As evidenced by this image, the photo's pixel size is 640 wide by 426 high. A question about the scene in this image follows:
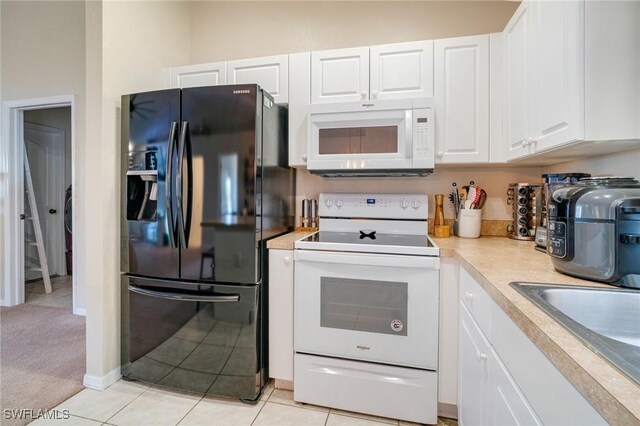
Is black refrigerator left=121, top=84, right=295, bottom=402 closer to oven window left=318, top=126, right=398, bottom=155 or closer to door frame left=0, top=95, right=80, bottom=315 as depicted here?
oven window left=318, top=126, right=398, bottom=155

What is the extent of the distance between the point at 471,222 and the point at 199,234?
1.67 m

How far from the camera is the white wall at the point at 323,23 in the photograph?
2.17m

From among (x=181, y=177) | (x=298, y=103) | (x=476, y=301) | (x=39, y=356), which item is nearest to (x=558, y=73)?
(x=476, y=301)

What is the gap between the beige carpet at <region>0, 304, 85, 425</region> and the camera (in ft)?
5.59

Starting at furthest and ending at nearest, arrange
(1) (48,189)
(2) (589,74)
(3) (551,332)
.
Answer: (1) (48,189) < (2) (589,74) < (3) (551,332)

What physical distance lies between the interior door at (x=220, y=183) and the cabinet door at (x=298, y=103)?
0.40 m

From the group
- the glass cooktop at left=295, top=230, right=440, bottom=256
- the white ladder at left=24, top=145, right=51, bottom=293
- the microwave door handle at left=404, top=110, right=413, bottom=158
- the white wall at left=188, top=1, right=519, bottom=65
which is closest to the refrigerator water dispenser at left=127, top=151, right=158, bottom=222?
the glass cooktop at left=295, top=230, right=440, bottom=256

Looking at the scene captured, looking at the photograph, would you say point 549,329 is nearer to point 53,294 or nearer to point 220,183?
point 220,183

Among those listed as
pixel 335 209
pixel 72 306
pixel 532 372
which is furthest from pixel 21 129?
pixel 532 372

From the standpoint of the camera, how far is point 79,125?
278 centimetres

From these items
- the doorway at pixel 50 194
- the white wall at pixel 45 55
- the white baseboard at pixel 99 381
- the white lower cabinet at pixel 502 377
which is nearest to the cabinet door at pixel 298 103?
the white lower cabinet at pixel 502 377

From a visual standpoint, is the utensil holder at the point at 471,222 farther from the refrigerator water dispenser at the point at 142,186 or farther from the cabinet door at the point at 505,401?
the refrigerator water dispenser at the point at 142,186

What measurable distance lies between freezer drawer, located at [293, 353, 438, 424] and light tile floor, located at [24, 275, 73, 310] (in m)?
2.76

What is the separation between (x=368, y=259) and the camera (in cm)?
156
